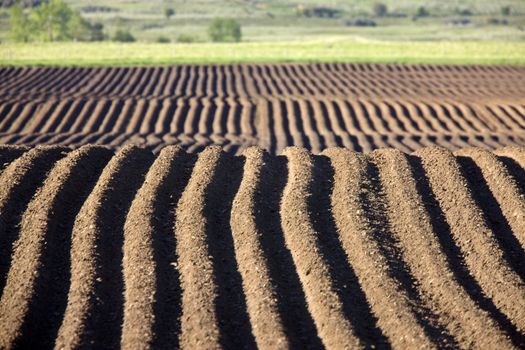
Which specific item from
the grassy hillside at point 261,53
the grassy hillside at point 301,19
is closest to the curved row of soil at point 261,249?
the grassy hillside at point 261,53

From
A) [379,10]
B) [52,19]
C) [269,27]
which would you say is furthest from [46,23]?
[379,10]

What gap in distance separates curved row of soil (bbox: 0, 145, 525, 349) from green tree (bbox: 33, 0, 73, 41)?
2338 inches

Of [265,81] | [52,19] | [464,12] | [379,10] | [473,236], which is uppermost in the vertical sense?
[473,236]

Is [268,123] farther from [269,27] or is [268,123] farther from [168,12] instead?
[168,12]

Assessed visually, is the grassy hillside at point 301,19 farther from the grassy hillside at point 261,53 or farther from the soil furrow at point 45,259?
the soil furrow at point 45,259

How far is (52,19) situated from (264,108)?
162ft

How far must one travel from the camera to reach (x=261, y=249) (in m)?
9.77

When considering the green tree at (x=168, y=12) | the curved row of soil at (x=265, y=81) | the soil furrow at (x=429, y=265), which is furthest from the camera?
the green tree at (x=168, y=12)

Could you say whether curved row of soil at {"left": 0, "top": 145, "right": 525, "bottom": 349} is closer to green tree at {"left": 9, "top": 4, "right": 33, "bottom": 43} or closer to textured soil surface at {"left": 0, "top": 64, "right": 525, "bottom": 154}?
textured soil surface at {"left": 0, "top": 64, "right": 525, "bottom": 154}

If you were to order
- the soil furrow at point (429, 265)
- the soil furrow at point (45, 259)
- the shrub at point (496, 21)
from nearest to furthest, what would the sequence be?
the soil furrow at point (429, 265)
the soil furrow at point (45, 259)
the shrub at point (496, 21)

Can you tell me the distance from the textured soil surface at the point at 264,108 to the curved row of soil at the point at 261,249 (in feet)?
23.6

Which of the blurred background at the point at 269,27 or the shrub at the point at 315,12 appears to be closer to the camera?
the blurred background at the point at 269,27

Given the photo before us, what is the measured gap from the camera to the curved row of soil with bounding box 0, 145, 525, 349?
8.20m

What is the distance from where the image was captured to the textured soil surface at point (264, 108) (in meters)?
21.6
